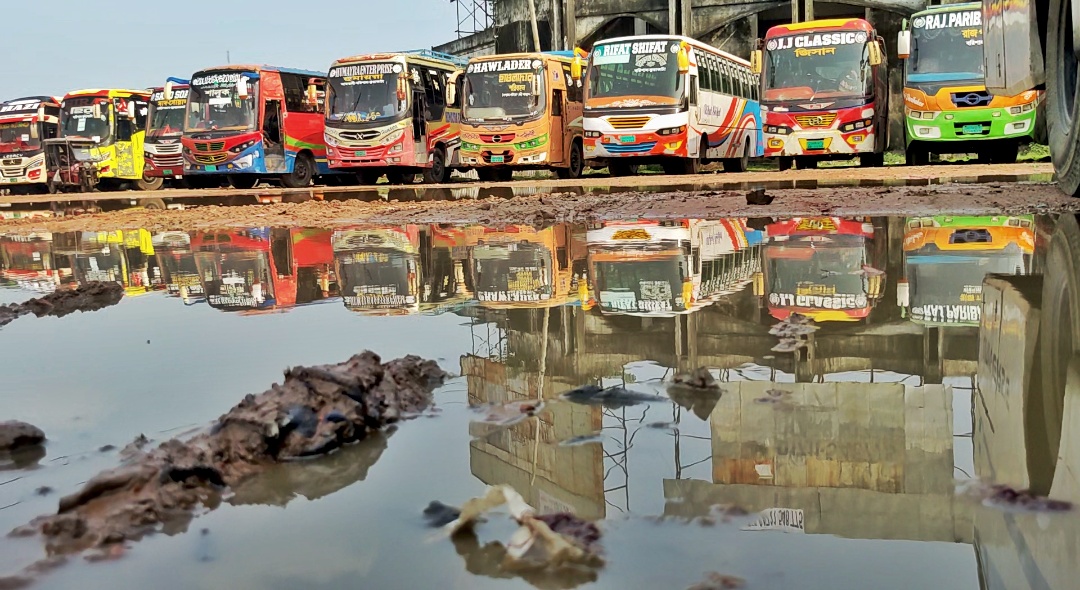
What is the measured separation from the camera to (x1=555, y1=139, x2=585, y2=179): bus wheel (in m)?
21.2

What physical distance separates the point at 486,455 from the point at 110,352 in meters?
1.97

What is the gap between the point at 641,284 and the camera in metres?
4.48

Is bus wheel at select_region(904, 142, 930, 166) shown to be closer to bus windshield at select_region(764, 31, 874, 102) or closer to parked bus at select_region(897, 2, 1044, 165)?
parked bus at select_region(897, 2, 1044, 165)

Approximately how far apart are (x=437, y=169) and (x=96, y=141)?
9942 mm

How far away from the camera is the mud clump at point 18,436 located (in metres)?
2.36

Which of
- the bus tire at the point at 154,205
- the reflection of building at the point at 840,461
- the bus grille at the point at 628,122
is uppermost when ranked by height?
the bus grille at the point at 628,122

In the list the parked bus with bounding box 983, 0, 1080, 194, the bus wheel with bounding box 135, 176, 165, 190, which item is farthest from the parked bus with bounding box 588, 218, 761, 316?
the bus wheel with bounding box 135, 176, 165, 190

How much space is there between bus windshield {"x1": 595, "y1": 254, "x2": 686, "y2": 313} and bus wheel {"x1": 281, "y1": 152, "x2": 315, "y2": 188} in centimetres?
1916

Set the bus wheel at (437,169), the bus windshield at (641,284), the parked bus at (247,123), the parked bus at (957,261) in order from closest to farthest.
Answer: the parked bus at (957,261) → the bus windshield at (641,284) → the parked bus at (247,123) → the bus wheel at (437,169)

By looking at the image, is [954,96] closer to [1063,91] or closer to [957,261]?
[1063,91]

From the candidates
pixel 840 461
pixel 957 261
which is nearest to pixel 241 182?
pixel 957 261

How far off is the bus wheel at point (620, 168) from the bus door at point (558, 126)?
103cm

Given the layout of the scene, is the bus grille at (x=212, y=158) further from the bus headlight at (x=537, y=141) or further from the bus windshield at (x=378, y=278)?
the bus windshield at (x=378, y=278)

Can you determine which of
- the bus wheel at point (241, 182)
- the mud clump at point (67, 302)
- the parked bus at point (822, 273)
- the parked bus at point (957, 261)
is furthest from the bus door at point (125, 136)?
the parked bus at point (957, 261)
